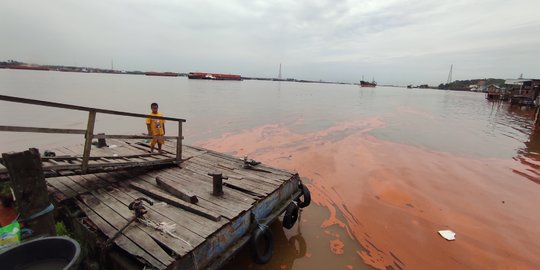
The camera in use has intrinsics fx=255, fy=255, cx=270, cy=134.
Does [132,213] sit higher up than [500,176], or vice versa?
[132,213]

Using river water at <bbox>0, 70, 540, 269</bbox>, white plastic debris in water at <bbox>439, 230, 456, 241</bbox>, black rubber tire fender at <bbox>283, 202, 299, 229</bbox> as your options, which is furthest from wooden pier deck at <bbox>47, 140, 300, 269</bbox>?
white plastic debris in water at <bbox>439, 230, 456, 241</bbox>

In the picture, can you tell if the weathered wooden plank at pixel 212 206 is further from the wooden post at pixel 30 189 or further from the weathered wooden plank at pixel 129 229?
the wooden post at pixel 30 189

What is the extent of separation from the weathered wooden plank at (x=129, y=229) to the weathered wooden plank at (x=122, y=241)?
0.13ft

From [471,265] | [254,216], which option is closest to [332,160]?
[471,265]

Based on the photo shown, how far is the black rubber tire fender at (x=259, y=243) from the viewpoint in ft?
15.4

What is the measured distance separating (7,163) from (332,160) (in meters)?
10.8

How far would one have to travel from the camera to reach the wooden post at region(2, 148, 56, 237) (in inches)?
130

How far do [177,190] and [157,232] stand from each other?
1.31 meters

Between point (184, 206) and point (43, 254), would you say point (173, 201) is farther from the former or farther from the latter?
point (43, 254)

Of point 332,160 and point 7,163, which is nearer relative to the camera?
point 7,163

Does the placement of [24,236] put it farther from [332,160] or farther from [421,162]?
[421,162]

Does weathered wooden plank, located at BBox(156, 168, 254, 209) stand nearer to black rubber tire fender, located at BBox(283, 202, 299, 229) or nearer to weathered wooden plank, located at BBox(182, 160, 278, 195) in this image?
weathered wooden plank, located at BBox(182, 160, 278, 195)

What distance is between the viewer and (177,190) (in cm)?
514

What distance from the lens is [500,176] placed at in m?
10.6
